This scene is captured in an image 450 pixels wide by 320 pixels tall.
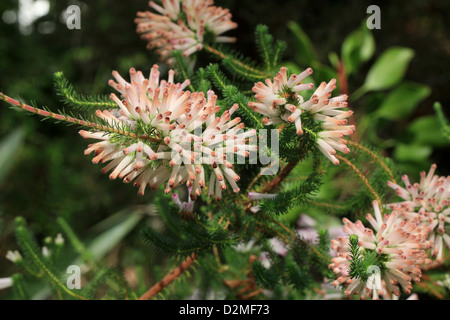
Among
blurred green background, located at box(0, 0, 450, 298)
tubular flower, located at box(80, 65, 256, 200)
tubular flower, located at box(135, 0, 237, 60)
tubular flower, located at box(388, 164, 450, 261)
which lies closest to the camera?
tubular flower, located at box(80, 65, 256, 200)

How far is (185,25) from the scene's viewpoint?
680mm

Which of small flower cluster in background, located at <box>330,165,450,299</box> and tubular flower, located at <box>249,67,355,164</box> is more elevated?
tubular flower, located at <box>249,67,355,164</box>

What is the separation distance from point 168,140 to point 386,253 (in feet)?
0.98

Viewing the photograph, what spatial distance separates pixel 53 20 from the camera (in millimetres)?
1645

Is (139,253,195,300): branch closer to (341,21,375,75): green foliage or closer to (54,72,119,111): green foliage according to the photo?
(54,72,119,111): green foliage

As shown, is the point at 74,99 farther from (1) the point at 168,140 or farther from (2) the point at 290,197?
(2) the point at 290,197

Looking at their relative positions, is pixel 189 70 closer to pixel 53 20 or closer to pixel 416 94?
pixel 416 94

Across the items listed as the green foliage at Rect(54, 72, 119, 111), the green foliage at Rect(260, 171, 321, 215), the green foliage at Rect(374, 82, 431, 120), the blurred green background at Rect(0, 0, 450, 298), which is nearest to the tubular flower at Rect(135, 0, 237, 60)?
the green foliage at Rect(54, 72, 119, 111)

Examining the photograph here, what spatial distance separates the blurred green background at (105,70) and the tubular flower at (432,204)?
634mm

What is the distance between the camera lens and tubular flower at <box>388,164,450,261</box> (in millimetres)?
546

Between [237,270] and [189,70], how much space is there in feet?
1.29

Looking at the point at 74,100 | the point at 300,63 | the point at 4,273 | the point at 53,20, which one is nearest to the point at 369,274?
the point at 74,100

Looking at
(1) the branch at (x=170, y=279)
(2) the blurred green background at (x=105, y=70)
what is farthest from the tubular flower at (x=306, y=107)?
(2) the blurred green background at (x=105, y=70)

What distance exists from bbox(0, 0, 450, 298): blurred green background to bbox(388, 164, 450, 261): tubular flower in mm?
634
